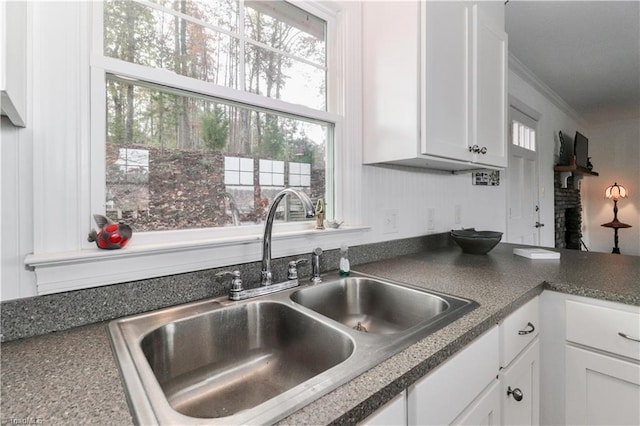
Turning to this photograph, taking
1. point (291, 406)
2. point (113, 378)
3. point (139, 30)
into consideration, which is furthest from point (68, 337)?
point (139, 30)

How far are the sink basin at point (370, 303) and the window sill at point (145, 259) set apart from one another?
0.20 meters

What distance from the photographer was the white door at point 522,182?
2734 mm

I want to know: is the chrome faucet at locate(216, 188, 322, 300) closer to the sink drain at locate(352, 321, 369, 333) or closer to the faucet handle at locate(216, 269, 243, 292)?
the faucet handle at locate(216, 269, 243, 292)

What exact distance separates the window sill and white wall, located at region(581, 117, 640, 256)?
5918 mm

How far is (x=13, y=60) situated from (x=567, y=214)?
5.63 metres

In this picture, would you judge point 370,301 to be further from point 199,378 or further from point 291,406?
point 291,406

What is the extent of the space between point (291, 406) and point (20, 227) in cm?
72

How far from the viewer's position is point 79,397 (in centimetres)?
44

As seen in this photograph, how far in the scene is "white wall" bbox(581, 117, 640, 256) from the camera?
4453 millimetres

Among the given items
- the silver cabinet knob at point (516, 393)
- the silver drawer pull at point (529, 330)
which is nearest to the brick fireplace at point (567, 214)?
the silver drawer pull at point (529, 330)

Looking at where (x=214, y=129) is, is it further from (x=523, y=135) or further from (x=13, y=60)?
(x=523, y=135)

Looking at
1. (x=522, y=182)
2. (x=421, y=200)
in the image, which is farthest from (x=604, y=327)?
(x=522, y=182)

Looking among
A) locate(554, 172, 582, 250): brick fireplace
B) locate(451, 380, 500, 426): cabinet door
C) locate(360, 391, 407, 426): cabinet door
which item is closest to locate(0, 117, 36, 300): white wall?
locate(360, 391, 407, 426): cabinet door

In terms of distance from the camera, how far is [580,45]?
2436 millimetres
